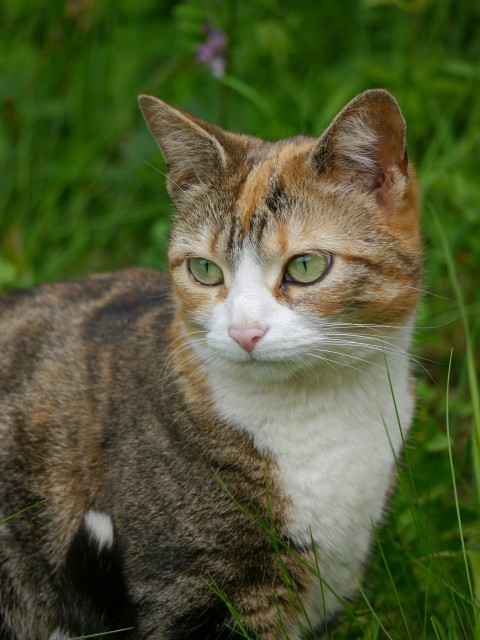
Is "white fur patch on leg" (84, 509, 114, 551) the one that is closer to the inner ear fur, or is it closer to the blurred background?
the inner ear fur

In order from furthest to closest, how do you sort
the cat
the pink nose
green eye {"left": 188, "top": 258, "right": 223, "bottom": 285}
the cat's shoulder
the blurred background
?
the blurred background < the cat's shoulder < green eye {"left": 188, "top": 258, "right": 223, "bottom": 285} < the cat < the pink nose

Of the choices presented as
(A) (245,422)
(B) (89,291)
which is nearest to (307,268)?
(A) (245,422)

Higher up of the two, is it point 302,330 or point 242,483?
point 302,330

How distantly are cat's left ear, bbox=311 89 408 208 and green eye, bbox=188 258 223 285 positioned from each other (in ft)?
1.27

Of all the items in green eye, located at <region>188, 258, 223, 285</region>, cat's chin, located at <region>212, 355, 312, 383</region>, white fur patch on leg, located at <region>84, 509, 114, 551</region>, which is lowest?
white fur patch on leg, located at <region>84, 509, 114, 551</region>

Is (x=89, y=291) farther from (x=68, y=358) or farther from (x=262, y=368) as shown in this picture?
(x=262, y=368)

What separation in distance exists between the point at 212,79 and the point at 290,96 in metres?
0.39

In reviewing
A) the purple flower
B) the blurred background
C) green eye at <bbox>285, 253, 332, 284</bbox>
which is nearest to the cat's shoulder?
the blurred background

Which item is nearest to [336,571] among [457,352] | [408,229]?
[408,229]

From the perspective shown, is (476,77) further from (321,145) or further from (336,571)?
(336,571)

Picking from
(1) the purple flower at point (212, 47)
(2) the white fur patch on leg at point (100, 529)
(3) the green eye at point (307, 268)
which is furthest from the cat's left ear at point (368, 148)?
(1) the purple flower at point (212, 47)

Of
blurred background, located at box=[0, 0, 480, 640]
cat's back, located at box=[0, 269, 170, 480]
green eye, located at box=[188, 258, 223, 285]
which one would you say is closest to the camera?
green eye, located at box=[188, 258, 223, 285]

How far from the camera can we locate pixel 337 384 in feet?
8.39

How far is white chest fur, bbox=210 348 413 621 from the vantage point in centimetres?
255
